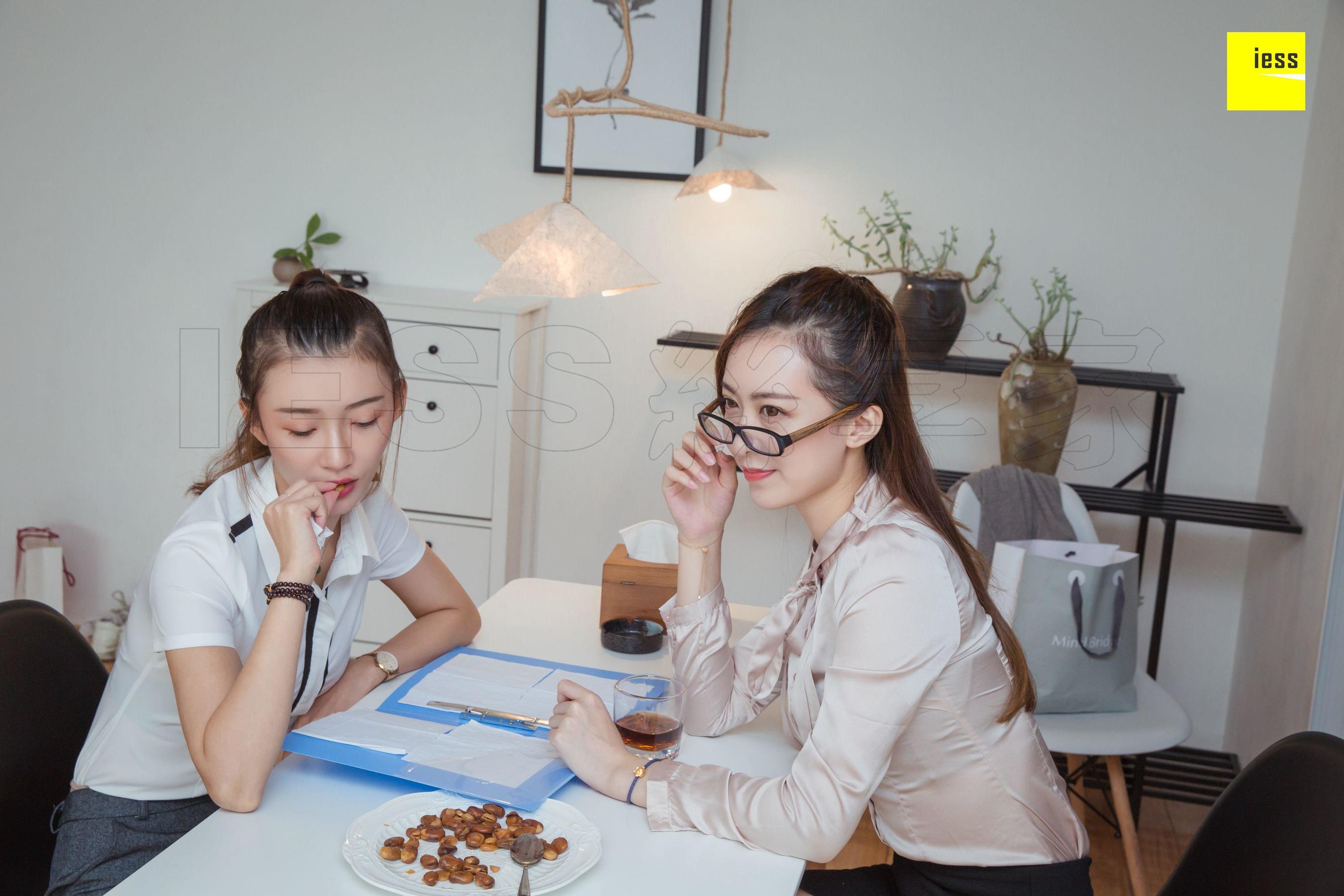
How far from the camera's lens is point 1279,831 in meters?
1.10

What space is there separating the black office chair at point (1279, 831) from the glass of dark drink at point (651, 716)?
0.59m

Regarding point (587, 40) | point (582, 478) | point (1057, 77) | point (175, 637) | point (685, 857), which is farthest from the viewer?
point (582, 478)

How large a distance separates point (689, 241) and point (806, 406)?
1803 mm

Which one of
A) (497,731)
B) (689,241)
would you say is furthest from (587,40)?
(497,731)

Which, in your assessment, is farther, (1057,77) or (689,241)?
(689,241)

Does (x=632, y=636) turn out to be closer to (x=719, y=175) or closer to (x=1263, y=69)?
(x=719, y=175)

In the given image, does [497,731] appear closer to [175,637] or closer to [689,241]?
[175,637]

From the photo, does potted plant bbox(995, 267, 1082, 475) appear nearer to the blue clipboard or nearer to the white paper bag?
the blue clipboard

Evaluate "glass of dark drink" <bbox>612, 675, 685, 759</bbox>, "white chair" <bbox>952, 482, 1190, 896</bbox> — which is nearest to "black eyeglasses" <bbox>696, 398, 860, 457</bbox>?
"glass of dark drink" <bbox>612, 675, 685, 759</bbox>

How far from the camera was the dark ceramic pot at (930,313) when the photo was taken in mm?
2621

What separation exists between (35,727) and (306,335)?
0.58 meters

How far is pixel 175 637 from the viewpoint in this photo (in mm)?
1221

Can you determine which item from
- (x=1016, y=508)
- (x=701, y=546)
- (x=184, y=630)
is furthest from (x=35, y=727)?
(x=1016, y=508)

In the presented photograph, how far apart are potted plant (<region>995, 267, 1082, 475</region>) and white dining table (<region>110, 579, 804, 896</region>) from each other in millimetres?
1377
